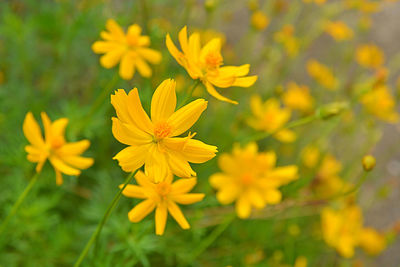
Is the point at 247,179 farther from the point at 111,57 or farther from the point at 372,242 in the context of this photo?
the point at 372,242

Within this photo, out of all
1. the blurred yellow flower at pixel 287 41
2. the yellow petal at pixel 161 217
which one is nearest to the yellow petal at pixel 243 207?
the yellow petal at pixel 161 217

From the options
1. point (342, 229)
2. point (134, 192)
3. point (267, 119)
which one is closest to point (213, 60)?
point (134, 192)

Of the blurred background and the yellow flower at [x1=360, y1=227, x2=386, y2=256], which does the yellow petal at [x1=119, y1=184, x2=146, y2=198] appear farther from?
the yellow flower at [x1=360, y1=227, x2=386, y2=256]

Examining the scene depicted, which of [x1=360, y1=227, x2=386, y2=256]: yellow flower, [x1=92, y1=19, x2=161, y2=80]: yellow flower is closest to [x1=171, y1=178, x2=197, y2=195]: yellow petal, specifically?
[x1=92, y1=19, x2=161, y2=80]: yellow flower

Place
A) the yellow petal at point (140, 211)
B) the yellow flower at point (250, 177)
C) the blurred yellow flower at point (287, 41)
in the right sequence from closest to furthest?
the yellow petal at point (140, 211), the yellow flower at point (250, 177), the blurred yellow flower at point (287, 41)

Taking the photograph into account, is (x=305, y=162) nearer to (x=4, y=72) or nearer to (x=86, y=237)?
(x=86, y=237)

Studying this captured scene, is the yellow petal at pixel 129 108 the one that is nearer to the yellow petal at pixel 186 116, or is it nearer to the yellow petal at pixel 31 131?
the yellow petal at pixel 186 116
